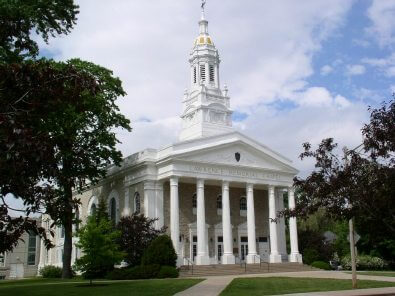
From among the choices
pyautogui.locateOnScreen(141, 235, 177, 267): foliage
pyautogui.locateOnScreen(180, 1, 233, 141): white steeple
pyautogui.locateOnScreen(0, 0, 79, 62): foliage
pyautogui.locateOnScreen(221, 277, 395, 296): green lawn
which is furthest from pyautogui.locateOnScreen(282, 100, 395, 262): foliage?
pyautogui.locateOnScreen(180, 1, 233, 141): white steeple

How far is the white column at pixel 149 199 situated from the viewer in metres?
42.7

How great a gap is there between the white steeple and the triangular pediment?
6.70 m

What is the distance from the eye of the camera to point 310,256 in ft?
151

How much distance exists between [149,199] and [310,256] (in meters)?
15.6

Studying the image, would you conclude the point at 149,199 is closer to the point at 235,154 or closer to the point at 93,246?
the point at 235,154

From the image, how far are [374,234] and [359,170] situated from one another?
247cm

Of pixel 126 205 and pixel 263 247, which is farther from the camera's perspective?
pixel 263 247

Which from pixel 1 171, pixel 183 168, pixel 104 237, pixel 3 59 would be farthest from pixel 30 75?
pixel 183 168

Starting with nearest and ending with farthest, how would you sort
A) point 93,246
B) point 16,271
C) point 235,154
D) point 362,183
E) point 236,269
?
point 362,183, point 93,246, point 236,269, point 235,154, point 16,271

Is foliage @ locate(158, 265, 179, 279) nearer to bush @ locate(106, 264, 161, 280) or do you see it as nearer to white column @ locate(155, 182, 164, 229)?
bush @ locate(106, 264, 161, 280)

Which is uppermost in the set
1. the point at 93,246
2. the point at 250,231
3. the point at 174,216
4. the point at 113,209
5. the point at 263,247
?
the point at 113,209

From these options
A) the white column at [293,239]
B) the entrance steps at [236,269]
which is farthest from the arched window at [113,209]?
the white column at [293,239]

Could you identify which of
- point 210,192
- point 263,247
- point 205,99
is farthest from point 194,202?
point 205,99

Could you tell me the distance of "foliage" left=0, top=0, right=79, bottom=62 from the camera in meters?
20.7
